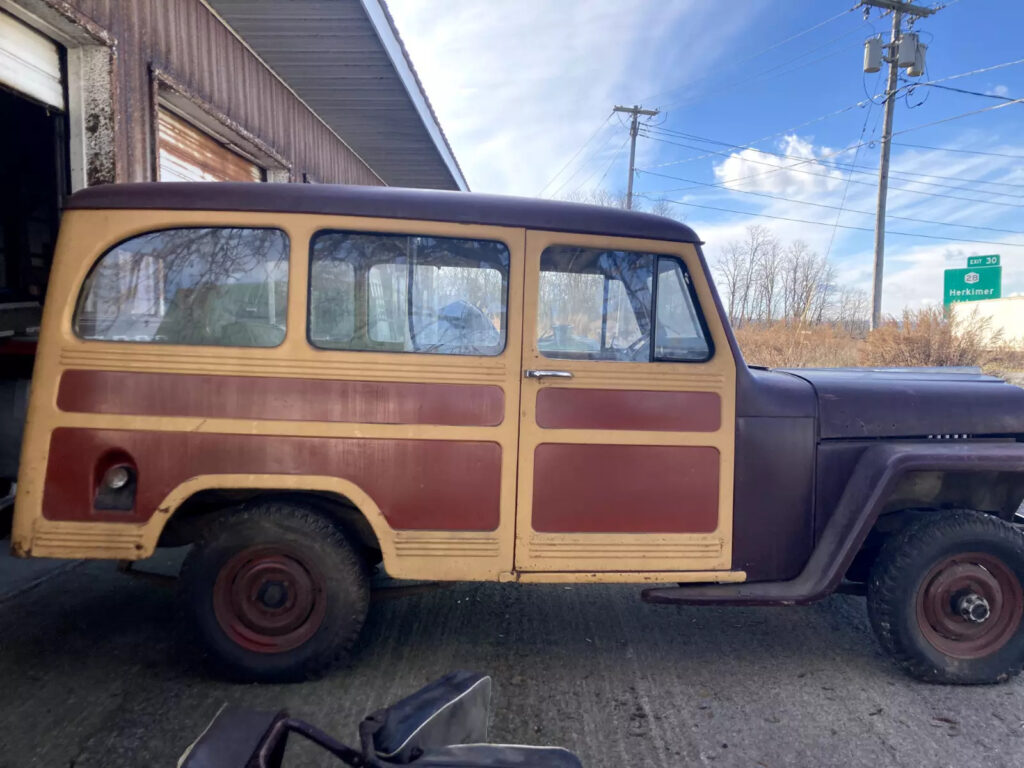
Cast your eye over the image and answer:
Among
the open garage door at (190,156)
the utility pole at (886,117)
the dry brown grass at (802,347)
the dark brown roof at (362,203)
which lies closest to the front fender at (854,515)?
the dark brown roof at (362,203)

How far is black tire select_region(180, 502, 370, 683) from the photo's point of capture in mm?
2760

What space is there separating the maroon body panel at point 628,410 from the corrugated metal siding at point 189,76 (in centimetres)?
416

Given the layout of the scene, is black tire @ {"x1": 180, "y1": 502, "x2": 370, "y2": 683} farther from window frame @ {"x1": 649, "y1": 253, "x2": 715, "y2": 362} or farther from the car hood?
the car hood

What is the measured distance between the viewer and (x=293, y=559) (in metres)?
2.81

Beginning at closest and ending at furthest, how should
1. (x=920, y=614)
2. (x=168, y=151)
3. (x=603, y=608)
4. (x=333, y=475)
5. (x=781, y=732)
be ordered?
(x=781, y=732), (x=333, y=475), (x=920, y=614), (x=603, y=608), (x=168, y=151)

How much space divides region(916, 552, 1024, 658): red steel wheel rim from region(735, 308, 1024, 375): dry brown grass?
9995mm

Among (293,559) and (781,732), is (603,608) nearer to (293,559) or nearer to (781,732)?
(781,732)

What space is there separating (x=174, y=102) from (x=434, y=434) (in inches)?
194

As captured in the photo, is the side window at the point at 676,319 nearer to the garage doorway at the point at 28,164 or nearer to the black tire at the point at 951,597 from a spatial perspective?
the black tire at the point at 951,597

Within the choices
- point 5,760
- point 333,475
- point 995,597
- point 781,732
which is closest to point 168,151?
point 333,475

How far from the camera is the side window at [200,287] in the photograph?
9.14 feet

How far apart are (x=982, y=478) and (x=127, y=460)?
3.98 meters

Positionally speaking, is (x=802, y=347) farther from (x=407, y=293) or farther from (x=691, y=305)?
(x=407, y=293)

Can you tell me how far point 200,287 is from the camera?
2.82m
